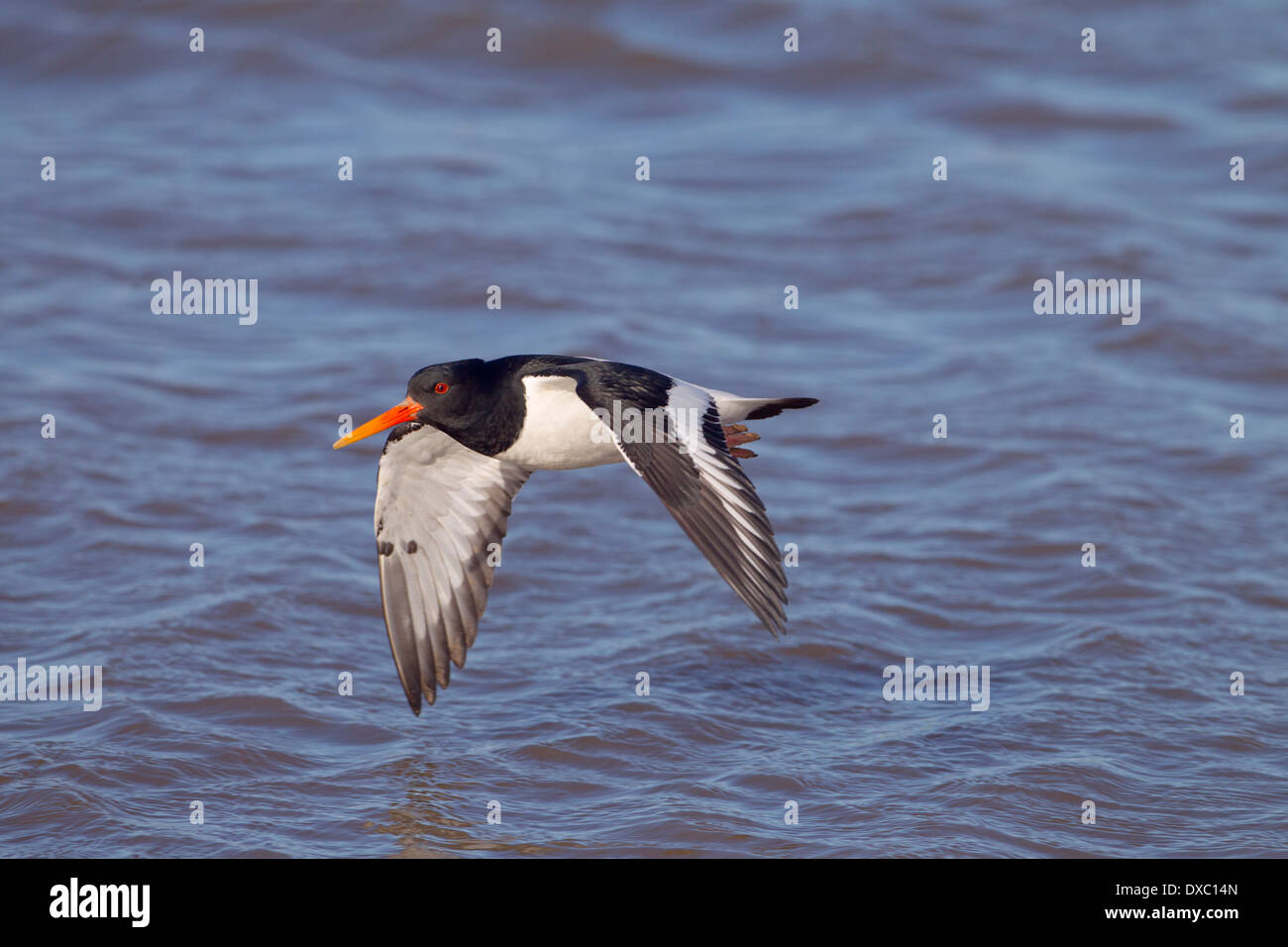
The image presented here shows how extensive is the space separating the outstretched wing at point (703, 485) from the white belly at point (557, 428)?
341 mm

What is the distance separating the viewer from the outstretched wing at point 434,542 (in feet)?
20.2

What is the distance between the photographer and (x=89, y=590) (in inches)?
282

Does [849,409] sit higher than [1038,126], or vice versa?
[1038,126]

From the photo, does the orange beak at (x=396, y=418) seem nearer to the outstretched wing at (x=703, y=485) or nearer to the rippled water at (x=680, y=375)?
the outstretched wing at (x=703, y=485)

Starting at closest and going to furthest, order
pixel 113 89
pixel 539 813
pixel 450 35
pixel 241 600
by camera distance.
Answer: pixel 539 813 → pixel 241 600 → pixel 113 89 → pixel 450 35

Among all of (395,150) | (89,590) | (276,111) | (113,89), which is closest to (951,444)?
(89,590)

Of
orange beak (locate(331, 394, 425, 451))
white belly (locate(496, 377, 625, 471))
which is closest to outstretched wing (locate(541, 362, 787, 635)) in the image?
white belly (locate(496, 377, 625, 471))

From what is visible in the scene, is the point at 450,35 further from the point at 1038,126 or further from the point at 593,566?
the point at 593,566

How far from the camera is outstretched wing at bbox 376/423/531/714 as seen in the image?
6160 mm

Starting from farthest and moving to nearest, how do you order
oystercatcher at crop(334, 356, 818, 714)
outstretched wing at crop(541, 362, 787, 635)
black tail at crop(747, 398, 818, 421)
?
black tail at crop(747, 398, 818, 421), oystercatcher at crop(334, 356, 818, 714), outstretched wing at crop(541, 362, 787, 635)

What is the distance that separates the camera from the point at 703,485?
5098 millimetres

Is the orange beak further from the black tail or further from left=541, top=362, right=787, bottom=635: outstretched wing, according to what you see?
the black tail

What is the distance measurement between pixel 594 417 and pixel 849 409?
3.79 meters

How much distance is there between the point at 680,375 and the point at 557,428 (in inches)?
145
